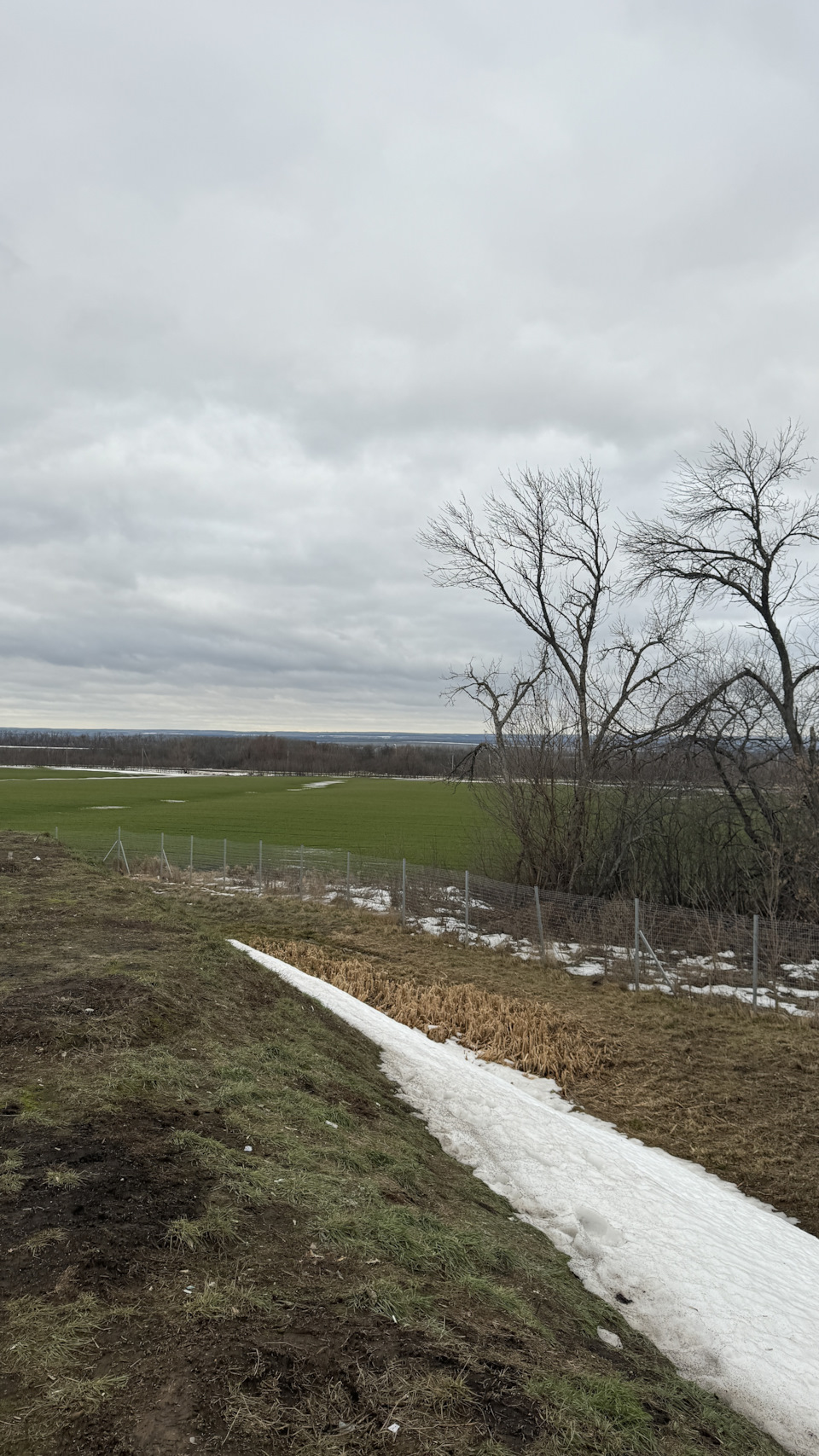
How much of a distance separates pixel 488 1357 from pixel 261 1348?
94 cm

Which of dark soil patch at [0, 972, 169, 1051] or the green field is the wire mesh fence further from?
dark soil patch at [0, 972, 169, 1051]

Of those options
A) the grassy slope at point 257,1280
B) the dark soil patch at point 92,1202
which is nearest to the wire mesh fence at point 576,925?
the grassy slope at point 257,1280

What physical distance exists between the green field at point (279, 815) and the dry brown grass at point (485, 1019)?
10321mm

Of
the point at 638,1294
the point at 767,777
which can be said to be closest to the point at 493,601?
the point at 767,777

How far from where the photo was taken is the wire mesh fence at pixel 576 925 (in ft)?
48.2

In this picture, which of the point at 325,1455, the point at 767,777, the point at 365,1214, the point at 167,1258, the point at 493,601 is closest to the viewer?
the point at 325,1455

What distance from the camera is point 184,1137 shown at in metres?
4.56

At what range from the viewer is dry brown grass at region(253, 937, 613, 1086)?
989cm

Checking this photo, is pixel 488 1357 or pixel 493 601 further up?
pixel 493 601

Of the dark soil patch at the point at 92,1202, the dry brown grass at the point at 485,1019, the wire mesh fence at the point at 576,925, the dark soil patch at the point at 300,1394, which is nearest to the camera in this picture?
the dark soil patch at the point at 300,1394

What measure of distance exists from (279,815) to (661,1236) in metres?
51.8

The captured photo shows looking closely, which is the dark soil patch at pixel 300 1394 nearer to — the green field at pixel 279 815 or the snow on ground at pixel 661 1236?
the snow on ground at pixel 661 1236

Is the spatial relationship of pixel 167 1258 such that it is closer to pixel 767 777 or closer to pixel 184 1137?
pixel 184 1137

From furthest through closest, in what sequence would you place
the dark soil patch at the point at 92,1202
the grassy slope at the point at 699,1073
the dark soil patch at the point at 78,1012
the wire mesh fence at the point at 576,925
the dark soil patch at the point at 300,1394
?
the wire mesh fence at the point at 576,925
the grassy slope at the point at 699,1073
the dark soil patch at the point at 78,1012
the dark soil patch at the point at 92,1202
the dark soil patch at the point at 300,1394
